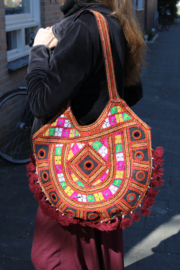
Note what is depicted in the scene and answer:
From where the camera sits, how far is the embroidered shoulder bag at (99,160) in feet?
4.69

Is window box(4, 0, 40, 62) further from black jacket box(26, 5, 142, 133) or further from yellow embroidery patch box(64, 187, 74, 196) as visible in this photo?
yellow embroidery patch box(64, 187, 74, 196)

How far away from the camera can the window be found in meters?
4.81

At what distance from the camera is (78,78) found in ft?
4.49

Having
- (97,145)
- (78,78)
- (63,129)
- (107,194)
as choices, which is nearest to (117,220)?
(107,194)

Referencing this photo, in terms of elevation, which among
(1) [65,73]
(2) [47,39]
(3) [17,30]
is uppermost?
(2) [47,39]

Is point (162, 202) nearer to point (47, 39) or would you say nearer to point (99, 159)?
point (99, 159)

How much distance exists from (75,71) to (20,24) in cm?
404

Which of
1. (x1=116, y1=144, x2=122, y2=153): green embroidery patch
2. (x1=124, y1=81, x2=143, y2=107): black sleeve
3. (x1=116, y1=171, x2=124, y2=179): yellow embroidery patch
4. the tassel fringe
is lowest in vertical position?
the tassel fringe

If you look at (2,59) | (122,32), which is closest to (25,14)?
(2,59)

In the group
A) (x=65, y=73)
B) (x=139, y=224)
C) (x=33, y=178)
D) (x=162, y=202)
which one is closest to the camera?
(x=65, y=73)

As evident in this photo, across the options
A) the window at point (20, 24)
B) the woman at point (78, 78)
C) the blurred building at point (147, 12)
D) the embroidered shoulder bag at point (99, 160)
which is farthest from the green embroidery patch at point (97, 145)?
the blurred building at point (147, 12)

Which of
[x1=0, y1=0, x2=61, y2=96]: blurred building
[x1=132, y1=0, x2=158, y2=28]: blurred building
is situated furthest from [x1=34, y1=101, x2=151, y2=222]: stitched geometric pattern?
[x1=132, y1=0, x2=158, y2=28]: blurred building

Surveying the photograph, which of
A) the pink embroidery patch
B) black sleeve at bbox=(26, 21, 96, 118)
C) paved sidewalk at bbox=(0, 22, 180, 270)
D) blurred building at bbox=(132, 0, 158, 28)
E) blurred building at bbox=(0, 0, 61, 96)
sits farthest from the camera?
blurred building at bbox=(132, 0, 158, 28)

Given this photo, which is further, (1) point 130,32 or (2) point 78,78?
(1) point 130,32
